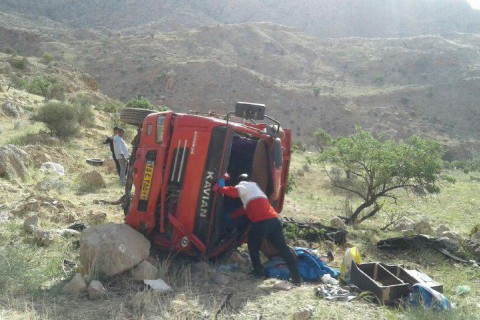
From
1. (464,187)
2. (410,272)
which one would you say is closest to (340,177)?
(464,187)

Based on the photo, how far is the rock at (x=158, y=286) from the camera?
14.5ft

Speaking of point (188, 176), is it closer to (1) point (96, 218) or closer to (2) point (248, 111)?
(2) point (248, 111)

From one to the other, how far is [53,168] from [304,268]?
7.16 metres

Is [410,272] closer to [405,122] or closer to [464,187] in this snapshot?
[464,187]

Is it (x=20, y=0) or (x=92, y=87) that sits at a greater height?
(x=20, y=0)

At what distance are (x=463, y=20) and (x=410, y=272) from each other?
99.4 metres

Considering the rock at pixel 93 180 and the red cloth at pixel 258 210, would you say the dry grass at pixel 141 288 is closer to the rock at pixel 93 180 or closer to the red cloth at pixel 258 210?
the red cloth at pixel 258 210

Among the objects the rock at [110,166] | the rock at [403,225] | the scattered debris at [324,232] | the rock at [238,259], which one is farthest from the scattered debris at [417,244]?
the rock at [110,166]

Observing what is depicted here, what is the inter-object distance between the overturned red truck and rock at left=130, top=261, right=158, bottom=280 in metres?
0.45

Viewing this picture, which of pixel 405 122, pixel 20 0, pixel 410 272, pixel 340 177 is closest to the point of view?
pixel 410 272

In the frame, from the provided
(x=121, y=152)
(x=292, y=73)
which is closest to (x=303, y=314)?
(x=121, y=152)

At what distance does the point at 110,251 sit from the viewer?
4746 millimetres

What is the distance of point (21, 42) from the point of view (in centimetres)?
4719

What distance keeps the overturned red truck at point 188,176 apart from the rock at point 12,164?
4.28 meters
